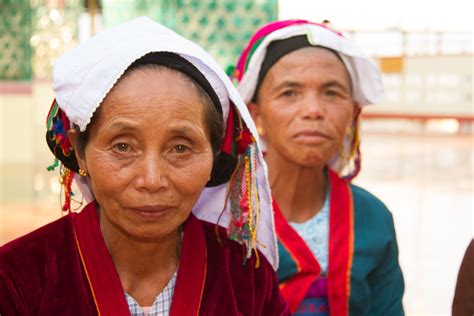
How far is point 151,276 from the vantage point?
1.76 meters

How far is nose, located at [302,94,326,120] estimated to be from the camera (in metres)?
2.28

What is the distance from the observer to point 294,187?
2.47m

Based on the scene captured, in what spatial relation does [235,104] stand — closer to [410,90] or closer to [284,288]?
[284,288]

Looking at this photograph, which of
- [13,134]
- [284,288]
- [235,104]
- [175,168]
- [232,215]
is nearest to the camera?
[175,168]

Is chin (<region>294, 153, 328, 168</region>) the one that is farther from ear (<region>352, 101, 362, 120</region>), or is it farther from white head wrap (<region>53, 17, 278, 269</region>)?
white head wrap (<region>53, 17, 278, 269</region>)

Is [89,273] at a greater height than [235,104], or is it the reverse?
[235,104]

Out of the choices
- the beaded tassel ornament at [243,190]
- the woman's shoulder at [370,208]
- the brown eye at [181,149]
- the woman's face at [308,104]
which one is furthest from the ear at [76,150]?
the woman's shoulder at [370,208]

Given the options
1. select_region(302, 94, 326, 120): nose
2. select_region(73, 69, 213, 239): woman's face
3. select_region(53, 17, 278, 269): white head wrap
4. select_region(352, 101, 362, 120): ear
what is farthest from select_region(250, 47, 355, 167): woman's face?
select_region(73, 69, 213, 239): woman's face

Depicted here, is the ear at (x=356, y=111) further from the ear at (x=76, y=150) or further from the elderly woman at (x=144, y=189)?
the ear at (x=76, y=150)

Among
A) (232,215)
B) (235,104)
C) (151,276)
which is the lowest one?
(151,276)

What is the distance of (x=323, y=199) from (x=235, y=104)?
0.96 m

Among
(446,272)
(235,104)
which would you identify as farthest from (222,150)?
(446,272)

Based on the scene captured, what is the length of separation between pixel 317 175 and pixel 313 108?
33 cm

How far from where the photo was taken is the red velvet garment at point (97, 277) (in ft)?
5.15
